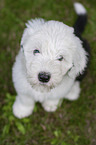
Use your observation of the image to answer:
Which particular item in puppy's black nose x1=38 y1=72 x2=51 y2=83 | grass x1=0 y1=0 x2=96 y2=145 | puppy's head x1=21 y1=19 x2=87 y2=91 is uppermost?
puppy's head x1=21 y1=19 x2=87 y2=91

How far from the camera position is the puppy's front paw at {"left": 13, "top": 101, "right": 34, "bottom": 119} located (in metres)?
2.69

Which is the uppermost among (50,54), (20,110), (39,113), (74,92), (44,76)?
(50,54)

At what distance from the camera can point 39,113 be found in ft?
9.65

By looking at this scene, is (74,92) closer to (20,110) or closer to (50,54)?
(20,110)

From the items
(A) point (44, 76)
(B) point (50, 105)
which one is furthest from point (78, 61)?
(B) point (50, 105)

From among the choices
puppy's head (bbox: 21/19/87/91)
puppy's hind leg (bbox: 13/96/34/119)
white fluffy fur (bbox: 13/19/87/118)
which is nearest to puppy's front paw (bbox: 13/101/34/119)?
puppy's hind leg (bbox: 13/96/34/119)

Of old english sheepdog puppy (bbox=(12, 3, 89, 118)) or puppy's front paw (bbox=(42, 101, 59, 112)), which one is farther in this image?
puppy's front paw (bbox=(42, 101, 59, 112))

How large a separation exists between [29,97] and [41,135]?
2.37 ft

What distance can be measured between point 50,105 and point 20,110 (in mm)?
446

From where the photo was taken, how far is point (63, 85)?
216 centimetres

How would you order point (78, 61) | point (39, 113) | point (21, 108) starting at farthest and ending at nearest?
point (39, 113)
point (21, 108)
point (78, 61)

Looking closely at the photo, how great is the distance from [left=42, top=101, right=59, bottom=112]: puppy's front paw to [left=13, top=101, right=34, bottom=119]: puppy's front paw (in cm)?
21

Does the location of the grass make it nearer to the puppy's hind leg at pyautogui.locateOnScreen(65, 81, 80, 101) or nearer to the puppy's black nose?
the puppy's hind leg at pyautogui.locateOnScreen(65, 81, 80, 101)

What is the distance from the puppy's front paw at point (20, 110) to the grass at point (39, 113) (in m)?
0.08
